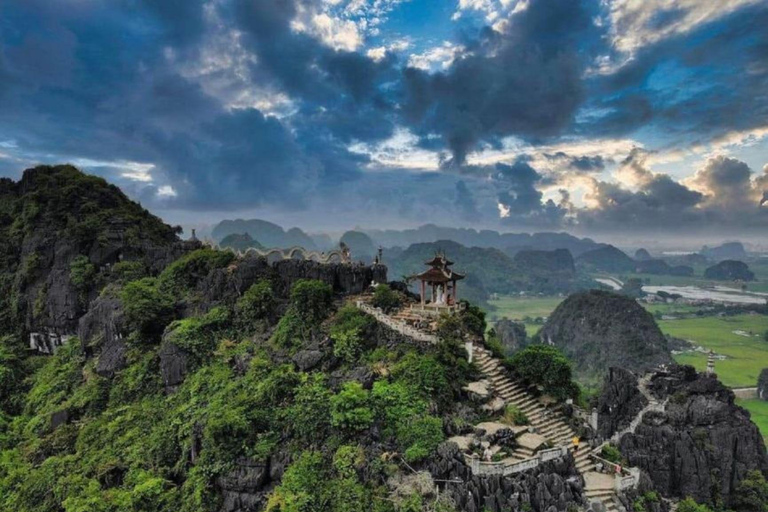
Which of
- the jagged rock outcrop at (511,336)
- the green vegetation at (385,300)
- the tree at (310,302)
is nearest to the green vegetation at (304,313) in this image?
the tree at (310,302)

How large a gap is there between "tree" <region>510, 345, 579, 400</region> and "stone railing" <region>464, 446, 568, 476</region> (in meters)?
6.75

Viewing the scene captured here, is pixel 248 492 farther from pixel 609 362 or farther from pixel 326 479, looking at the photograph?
pixel 609 362

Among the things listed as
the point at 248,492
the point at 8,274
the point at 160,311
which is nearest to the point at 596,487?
the point at 248,492

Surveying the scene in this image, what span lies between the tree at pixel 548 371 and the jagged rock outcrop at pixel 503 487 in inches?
282

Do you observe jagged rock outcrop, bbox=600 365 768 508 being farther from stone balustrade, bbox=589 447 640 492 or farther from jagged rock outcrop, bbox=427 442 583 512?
jagged rock outcrop, bbox=427 442 583 512

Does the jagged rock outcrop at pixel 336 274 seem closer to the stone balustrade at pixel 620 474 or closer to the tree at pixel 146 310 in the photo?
the tree at pixel 146 310

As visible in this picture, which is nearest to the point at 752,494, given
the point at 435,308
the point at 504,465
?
the point at 435,308

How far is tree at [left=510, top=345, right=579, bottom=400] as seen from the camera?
1006 inches

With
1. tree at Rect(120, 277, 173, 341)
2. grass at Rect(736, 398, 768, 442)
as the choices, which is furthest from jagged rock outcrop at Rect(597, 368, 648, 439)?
tree at Rect(120, 277, 173, 341)

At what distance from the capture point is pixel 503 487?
17.5 metres

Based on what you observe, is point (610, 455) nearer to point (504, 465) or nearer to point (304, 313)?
point (504, 465)

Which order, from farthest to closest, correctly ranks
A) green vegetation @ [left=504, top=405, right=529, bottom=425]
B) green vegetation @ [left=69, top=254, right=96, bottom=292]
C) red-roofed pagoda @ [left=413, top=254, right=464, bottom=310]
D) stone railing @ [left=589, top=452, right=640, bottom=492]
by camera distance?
green vegetation @ [left=69, top=254, right=96, bottom=292] < red-roofed pagoda @ [left=413, top=254, right=464, bottom=310] < green vegetation @ [left=504, top=405, right=529, bottom=425] < stone railing @ [left=589, top=452, right=640, bottom=492]

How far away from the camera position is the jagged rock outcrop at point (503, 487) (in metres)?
16.9

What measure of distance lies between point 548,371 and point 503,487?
31.3ft
